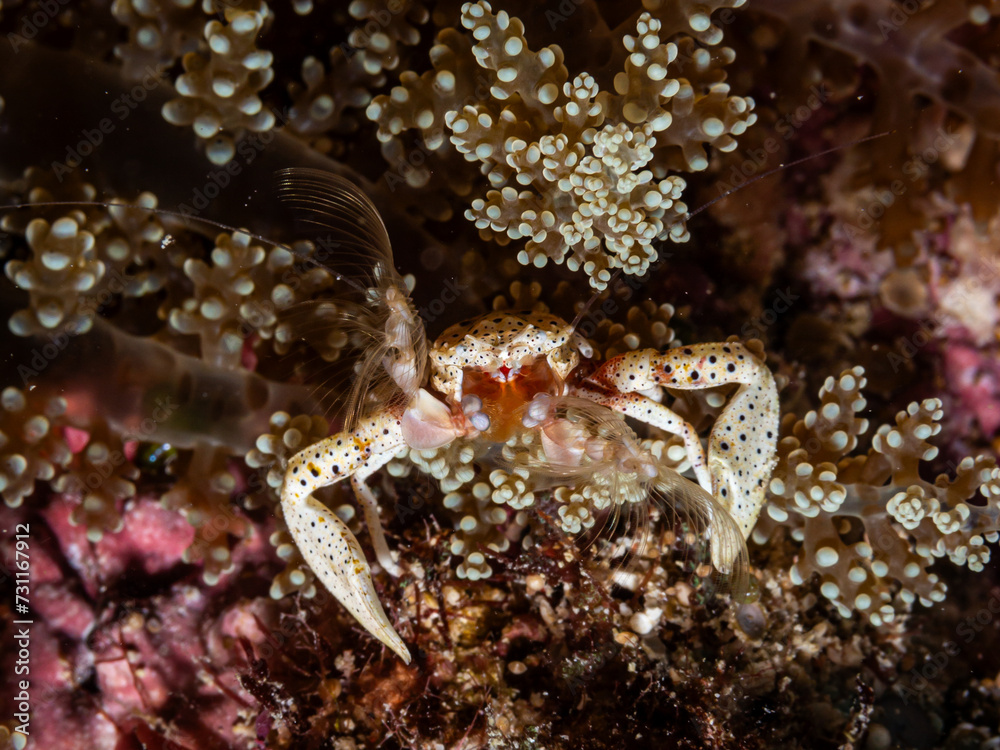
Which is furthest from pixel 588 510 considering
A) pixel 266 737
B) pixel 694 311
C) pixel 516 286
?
pixel 266 737

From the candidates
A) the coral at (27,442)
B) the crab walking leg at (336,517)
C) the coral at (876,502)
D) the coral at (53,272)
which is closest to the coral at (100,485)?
the coral at (27,442)

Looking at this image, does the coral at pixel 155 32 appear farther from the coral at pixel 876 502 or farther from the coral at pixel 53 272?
the coral at pixel 876 502

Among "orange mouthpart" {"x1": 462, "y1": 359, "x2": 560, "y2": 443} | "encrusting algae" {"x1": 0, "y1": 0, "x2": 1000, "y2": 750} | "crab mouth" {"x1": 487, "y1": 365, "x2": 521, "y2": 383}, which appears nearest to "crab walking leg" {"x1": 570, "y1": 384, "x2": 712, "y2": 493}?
"encrusting algae" {"x1": 0, "y1": 0, "x2": 1000, "y2": 750}

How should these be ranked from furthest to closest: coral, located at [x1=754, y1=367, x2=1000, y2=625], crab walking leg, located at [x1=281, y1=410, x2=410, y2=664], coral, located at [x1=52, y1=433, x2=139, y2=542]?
coral, located at [x1=52, y1=433, x2=139, y2=542] → coral, located at [x1=754, y1=367, x2=1000, y2=625] → crab walking leg, located at [x1=281, y1=410, x2=410, y2=664]

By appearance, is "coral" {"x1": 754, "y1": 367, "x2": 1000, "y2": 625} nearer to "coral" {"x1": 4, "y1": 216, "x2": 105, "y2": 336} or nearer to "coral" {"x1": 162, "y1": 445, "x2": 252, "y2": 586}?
"coral" {"x1": 162, "y1": 445, "x2": 252, "y2": 586}

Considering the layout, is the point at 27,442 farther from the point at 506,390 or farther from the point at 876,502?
the point at 876,502

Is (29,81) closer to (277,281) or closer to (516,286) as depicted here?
(277,281)
